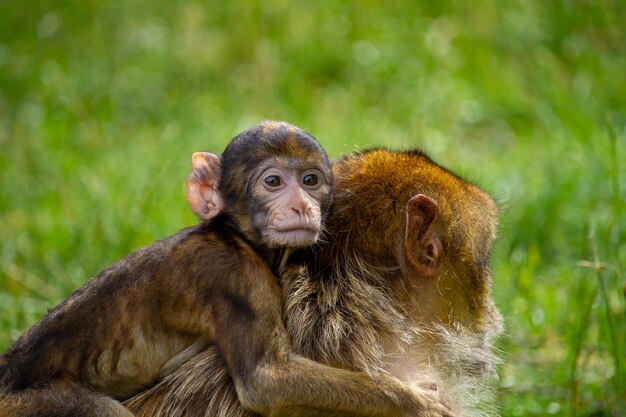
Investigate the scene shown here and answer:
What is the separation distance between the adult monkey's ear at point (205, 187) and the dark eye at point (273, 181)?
212mm

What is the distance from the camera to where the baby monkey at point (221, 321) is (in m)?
3.94

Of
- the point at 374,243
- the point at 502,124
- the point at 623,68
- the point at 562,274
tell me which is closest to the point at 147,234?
the point at 562,274

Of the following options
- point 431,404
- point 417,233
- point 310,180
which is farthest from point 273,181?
point 431,404

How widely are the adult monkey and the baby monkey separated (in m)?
0.09

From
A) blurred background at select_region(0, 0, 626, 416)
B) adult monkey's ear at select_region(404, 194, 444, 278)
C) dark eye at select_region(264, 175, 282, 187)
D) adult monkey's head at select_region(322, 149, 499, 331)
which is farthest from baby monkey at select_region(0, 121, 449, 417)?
blurred background at select_region(0, 0, 626, 416)

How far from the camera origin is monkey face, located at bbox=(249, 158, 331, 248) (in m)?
4.14

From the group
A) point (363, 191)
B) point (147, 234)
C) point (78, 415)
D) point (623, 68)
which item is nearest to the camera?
point (78, 415)

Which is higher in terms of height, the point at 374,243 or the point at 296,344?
the point at 374,243

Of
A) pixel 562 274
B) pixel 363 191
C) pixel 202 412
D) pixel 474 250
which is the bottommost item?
pixel 562 274

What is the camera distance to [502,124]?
9750 mm

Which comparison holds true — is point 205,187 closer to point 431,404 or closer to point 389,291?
point 389,291

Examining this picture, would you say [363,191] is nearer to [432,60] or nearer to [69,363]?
[69,363]

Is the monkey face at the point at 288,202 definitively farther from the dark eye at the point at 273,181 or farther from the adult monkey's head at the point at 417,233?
the adult monkey's head at the point at 417,233

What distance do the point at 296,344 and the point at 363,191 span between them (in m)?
0.68
